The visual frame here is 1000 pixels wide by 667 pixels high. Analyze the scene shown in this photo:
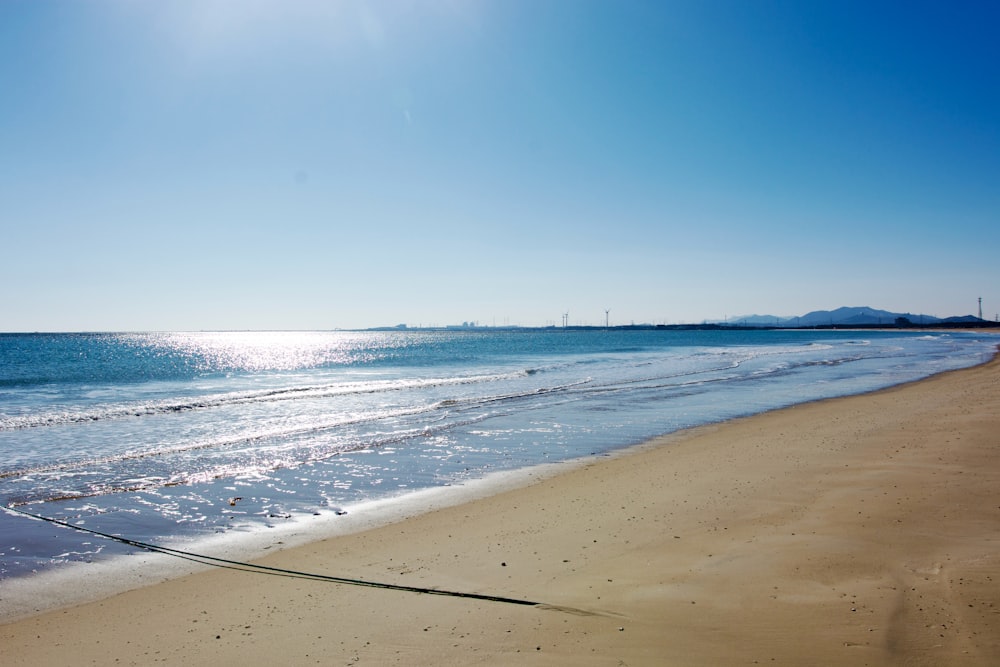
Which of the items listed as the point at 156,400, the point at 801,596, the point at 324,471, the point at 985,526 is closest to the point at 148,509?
the point at 324,471

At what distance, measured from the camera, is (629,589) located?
5.89 m

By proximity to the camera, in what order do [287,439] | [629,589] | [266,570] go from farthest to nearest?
[287,439] → [266,570] → [629,589]

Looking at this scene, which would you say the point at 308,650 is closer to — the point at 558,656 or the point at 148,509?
the point at 558,656

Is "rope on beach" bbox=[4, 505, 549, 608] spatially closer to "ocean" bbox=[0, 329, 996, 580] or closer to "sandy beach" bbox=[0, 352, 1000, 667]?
"sandy beach" bbox=[0, 352, 1000, 667]

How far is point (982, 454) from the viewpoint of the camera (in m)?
→ 11.3

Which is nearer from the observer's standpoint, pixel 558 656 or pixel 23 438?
pixel 558 656

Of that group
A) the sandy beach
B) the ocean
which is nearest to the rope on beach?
the sandy beach

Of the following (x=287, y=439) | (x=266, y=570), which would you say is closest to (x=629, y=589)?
(x=266, y=570)

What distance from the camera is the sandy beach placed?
477cm

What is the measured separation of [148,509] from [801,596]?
35.0 ft

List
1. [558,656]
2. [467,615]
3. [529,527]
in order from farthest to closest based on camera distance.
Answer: [529,527] < [467,615] < [558,656]

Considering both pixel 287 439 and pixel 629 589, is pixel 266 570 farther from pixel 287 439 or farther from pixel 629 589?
pixel 287 439

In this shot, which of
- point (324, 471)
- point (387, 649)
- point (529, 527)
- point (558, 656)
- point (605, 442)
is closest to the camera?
point (558, 656)

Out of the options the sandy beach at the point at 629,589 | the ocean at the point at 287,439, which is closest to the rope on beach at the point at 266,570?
the sandy beach at the point at 629,589
